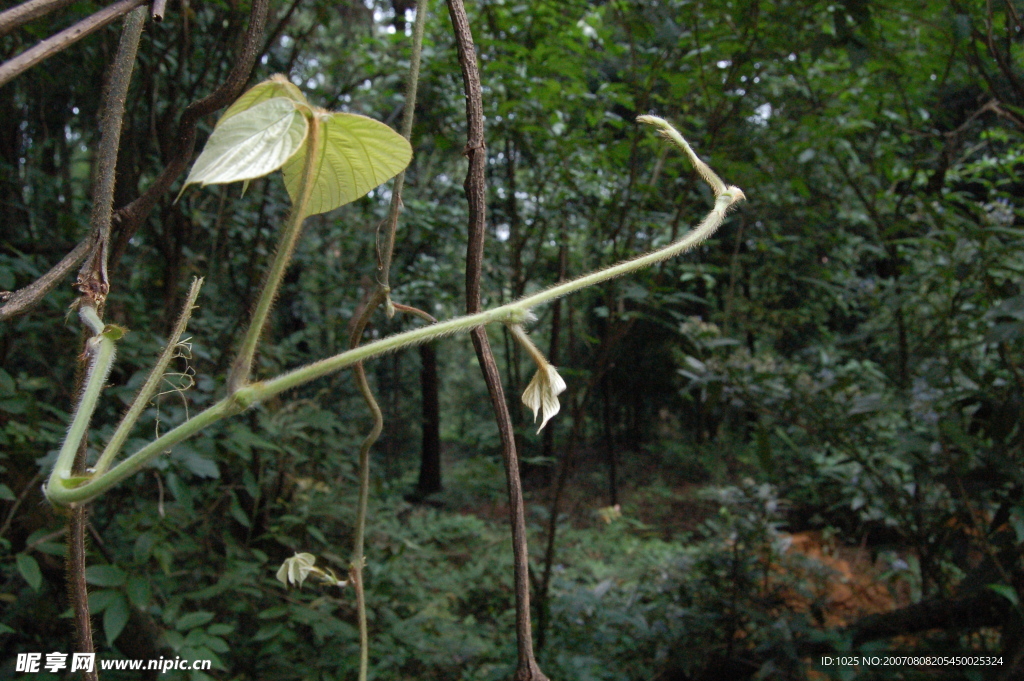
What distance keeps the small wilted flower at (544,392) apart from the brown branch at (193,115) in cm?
38

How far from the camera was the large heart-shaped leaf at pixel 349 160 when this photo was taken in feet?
1.13

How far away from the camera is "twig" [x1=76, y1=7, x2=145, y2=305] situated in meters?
0.41

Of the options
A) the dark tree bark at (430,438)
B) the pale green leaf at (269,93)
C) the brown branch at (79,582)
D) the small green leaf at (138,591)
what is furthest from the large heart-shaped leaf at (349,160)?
the dark tree bark at (430,438)

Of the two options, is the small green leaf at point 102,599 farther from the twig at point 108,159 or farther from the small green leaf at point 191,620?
the twig at point 108,159

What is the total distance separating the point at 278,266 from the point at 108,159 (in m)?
0.27

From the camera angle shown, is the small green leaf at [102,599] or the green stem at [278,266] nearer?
the green stem at [278,266]

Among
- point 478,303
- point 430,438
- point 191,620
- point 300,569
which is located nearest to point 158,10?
point 478,303

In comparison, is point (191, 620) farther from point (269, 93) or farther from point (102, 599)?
point (269, 93)

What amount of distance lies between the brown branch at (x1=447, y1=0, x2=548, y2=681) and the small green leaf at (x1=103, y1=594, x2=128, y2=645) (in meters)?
0.86

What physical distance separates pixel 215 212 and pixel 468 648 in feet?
5.95

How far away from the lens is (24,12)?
33 centimetres

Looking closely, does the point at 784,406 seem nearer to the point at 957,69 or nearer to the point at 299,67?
the point at 957,69

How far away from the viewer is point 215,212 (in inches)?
90.7

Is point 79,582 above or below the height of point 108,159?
below
